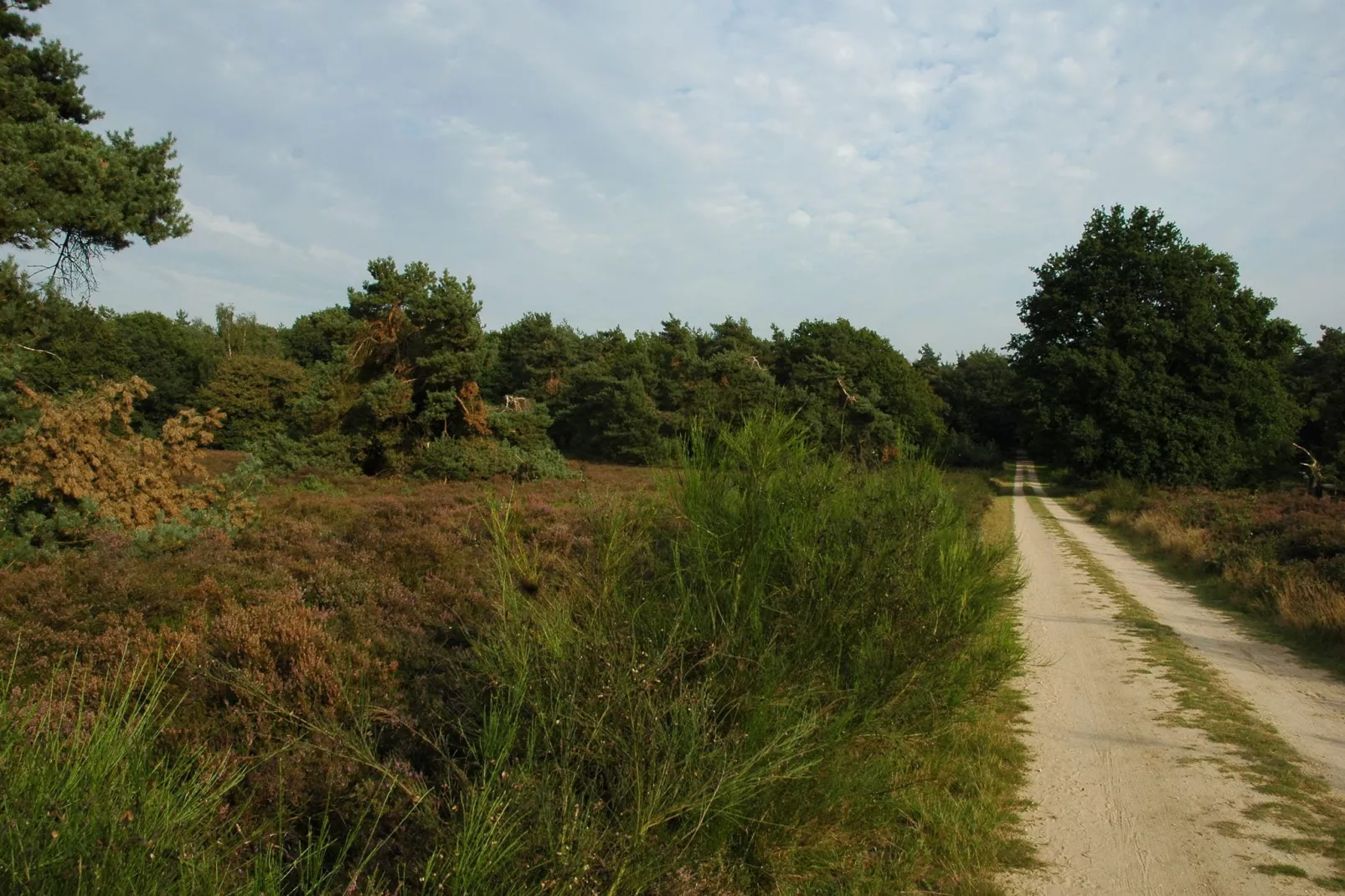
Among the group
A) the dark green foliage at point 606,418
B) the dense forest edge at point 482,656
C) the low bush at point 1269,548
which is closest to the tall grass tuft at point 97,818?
the dense forest edge at point 482,656

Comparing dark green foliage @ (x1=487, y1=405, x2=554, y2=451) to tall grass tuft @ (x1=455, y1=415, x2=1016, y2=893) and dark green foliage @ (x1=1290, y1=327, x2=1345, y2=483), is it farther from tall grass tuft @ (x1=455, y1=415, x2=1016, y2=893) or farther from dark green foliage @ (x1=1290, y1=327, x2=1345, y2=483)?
dark green foliage @ (x1=1290, y1=327, x2=1345, y2=483)

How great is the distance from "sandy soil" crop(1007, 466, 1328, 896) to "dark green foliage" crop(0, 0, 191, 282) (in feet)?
49.5

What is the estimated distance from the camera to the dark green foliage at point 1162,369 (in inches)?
1432

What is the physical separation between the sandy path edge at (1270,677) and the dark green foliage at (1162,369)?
24.3m

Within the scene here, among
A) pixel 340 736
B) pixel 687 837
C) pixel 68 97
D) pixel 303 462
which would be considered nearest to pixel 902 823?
pixel 687 837

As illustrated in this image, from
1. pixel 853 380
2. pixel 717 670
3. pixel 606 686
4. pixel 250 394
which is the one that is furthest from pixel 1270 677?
pixel 250 394

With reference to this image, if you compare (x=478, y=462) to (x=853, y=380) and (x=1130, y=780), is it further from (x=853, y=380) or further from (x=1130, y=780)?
(x=853, y=380)

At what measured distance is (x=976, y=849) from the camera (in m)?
4.82

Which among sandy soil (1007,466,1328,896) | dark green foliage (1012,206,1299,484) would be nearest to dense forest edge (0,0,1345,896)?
sandy soil (1007,466,1328,896)

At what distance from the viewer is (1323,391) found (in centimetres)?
4697

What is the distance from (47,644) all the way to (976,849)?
216 inches

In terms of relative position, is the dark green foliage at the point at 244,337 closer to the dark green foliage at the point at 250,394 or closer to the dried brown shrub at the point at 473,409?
the dark green foliage at the point at 250,394

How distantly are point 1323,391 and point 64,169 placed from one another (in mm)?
57568

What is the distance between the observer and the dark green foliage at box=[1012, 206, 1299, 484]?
36375 mm
